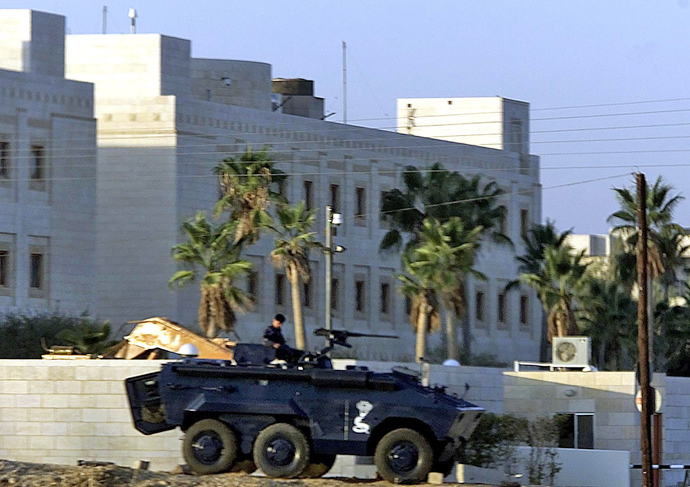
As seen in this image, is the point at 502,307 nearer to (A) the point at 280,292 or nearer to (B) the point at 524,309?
(B) the point at 524,309

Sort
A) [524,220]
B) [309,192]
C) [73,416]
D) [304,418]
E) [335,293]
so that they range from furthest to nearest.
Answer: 1. [524,220]
2. [335,293]
3. [309,192]
4. [73,416]
5. [304,418]

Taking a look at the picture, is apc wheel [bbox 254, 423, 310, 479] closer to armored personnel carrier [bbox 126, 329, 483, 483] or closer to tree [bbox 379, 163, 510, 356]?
armored personnel carrier [bbox 126, 329, 483, 483]

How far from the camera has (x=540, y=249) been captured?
75.6 meters

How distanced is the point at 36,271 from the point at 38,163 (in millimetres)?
3778

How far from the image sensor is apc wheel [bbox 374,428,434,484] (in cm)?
2728

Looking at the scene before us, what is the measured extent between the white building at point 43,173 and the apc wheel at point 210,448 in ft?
104

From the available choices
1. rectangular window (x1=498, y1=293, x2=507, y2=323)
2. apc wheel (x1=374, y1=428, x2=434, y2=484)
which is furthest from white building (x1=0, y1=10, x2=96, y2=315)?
apc wheel (x1=374, y1=428, x2=434, y2=484)

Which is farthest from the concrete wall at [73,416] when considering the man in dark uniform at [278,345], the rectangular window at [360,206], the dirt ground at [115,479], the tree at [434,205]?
the rectangular window at [360,206]

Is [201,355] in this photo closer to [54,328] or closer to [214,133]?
[54,328]

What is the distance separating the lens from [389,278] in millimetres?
76625

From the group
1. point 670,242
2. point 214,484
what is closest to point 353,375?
point 214,484

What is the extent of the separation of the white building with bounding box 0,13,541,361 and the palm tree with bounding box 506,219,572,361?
2.95 meters

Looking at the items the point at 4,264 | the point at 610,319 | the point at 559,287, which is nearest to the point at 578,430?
the point at 4,264

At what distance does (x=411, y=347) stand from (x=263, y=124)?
1338cm
